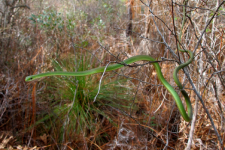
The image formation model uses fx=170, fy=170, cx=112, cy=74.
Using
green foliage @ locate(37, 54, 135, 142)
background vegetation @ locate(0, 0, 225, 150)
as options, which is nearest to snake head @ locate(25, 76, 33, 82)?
background vegetation @ locate(0, 0, 225, 150)

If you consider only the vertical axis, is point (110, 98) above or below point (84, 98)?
below

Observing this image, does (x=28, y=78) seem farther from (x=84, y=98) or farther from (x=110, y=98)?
(x=110, y=98)

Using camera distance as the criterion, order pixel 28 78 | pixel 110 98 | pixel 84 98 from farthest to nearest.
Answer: pixel 110 98 < pixel 84 98 < pixel 28 78

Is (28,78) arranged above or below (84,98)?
above

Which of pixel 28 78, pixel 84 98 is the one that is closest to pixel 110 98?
pixel 84 98

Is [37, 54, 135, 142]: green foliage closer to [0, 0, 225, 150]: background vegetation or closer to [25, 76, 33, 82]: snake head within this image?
[0, 0, 225, 150]: background vegetation

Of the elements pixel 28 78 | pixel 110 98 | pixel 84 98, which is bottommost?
pixel 110 98

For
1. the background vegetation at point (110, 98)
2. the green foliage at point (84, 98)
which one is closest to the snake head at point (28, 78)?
the background vegetation at point (110, 98)

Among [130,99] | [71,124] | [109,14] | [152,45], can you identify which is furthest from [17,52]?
[109,14]

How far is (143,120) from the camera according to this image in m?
3.06

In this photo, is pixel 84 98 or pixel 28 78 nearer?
pixel 28 78

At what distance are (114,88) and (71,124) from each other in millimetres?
1182

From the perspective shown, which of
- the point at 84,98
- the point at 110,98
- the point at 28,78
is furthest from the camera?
the point at 110,98

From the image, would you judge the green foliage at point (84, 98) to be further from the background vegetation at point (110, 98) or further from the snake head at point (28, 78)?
the snake head at point (28, 78)
